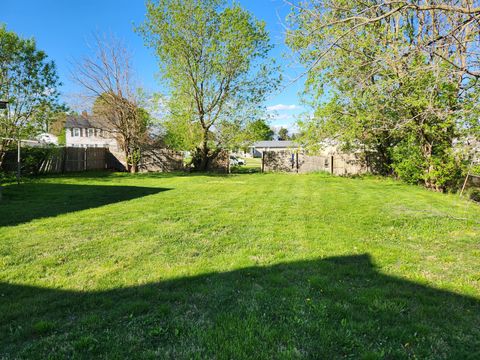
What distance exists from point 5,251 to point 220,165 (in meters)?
15.8

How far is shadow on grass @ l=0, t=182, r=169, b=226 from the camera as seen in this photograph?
6172 millimetres

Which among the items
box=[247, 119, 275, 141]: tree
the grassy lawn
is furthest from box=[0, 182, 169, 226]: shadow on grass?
box=[247, 119, 275, 141]: tree

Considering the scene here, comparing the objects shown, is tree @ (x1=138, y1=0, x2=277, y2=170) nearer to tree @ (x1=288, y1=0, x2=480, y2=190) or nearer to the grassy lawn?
tree @ (x1=288, y1=0, x2=480, y2=190)

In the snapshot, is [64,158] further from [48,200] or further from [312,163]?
[312,163]

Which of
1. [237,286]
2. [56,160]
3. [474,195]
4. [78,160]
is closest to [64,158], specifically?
[56,160]

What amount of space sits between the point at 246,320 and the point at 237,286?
655mm

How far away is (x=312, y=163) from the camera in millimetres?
19828

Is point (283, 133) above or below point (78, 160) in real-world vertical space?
above

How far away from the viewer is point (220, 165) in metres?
19.7

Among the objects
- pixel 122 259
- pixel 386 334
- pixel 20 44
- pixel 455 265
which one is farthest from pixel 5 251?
pixel 20 44

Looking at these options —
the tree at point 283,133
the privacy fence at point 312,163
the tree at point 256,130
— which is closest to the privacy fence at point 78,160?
the tree at point 256,130

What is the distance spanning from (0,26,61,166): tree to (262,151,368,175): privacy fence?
40.5 feet

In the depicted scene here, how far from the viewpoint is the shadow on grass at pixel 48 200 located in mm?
6172

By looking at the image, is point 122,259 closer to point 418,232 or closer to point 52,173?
point 418,232
